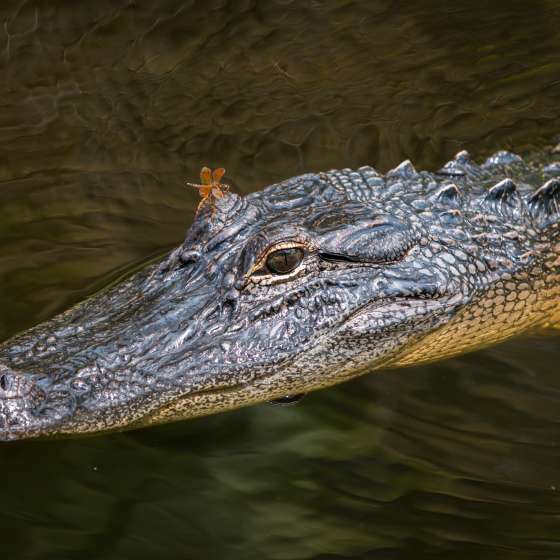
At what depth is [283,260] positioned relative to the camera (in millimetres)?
4293

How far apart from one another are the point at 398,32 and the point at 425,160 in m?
1.85

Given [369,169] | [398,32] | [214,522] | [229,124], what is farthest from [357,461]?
[398,32]

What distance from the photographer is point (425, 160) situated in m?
6.83

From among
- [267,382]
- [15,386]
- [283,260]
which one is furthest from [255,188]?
[15,386]

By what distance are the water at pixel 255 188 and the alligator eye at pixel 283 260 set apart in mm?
776

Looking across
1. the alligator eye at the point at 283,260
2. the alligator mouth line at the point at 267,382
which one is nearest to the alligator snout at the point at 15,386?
the alligator mouth line at the point at 267,382

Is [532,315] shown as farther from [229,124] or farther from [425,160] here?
[229,124]

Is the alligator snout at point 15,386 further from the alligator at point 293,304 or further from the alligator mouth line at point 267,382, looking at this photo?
the alligator mouth line at point 267,382

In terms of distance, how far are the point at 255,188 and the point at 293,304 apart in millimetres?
2434

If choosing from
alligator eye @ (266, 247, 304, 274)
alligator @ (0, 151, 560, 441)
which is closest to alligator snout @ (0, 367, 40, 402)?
alligator @ (0, 151, 560, 441)

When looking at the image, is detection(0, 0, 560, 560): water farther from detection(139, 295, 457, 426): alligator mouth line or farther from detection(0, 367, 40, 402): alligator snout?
detection(0, 367, 40, 402): alligator snout

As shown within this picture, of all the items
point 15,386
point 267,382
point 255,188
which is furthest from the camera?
point 255,188

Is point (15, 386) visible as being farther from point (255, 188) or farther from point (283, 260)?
point (255, 188)

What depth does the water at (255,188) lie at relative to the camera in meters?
4.04
